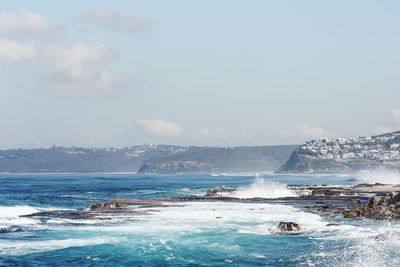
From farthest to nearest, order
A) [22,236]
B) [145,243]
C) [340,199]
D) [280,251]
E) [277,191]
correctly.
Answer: [277,191]
[340,199]
[22,236]
[145,243]
[280,251]

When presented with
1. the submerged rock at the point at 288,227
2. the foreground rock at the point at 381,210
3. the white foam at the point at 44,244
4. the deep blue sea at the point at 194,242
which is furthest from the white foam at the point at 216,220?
the white foam at the point at 44,244

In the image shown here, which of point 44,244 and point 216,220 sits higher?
point 216,220

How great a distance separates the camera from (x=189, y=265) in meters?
35.8

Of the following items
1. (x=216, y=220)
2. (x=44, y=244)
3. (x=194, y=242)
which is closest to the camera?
(x=44, y=244)

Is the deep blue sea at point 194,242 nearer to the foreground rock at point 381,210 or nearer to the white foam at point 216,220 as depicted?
the white foam at point 216,220

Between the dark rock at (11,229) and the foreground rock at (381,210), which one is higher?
the foreground rock at (381,210)

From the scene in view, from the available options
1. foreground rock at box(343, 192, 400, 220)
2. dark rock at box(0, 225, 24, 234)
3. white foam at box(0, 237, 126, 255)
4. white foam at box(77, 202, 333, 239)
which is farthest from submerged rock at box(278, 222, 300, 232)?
dark rock at box(0, 225, 24, 234)

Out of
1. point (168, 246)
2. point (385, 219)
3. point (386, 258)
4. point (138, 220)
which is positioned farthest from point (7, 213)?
point (386, 258)

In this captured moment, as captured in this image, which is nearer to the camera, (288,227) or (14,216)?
(288,227)

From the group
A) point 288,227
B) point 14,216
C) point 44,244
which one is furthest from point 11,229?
point 288,227

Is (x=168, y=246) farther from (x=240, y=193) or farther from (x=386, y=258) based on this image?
(x=240, y=193)

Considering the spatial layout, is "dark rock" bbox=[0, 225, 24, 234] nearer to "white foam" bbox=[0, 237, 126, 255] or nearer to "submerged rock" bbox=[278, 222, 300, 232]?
"white foam" bbox=[0, 237, 126, 255]

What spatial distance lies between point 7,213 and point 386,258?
43651 millimetres

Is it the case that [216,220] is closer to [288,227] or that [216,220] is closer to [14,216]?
[288,227]
